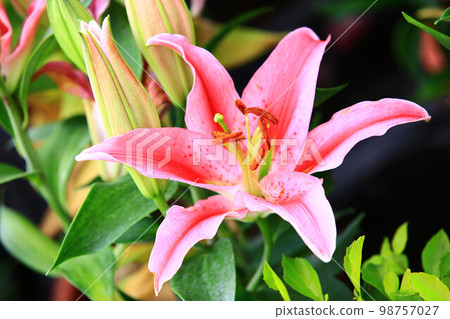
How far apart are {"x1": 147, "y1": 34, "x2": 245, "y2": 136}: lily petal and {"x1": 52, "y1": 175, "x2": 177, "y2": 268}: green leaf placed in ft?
0.23

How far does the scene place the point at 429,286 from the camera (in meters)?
0.35

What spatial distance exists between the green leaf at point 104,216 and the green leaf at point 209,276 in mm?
60

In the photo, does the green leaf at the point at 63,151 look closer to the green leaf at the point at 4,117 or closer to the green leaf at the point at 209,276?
the green leaf at the point at 4,117

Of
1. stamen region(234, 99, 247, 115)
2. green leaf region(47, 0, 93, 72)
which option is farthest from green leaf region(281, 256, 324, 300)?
green leaf region(47, 0, 93, 72)

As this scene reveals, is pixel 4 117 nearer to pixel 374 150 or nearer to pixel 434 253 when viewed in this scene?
pixel 434 253

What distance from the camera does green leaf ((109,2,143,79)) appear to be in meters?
0.46

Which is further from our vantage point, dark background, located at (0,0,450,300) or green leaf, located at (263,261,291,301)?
dark background, located at (0,0,450,300)

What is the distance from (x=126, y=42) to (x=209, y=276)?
210mm

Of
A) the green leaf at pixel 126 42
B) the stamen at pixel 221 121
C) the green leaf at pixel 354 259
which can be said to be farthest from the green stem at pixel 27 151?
the green leaf at pixel 354 259

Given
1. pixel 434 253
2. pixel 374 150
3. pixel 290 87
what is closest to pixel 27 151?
pixel 290 87

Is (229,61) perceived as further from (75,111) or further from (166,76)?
(166,76)

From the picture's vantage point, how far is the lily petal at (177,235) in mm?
352

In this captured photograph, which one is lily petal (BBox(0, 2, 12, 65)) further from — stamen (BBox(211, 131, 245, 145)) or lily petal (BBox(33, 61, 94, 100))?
stamen (BBox(211, 131, 245, 145))
